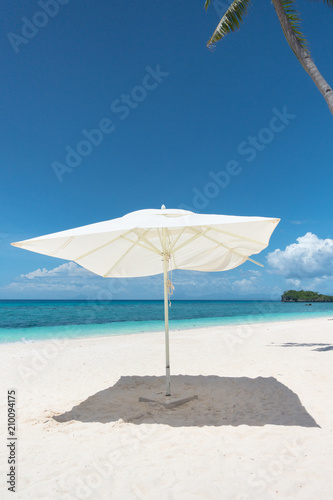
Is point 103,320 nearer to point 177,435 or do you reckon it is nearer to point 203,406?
point 203,406

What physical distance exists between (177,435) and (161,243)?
2.31m

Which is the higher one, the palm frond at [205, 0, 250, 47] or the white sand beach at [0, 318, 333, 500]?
the palm frond at [205, 0, 250, 47]

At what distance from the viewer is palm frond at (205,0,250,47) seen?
785cm

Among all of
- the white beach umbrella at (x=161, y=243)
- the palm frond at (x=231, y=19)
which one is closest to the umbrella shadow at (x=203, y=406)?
the white beach umbrella at (x=161, y=243)

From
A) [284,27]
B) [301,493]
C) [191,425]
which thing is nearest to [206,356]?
[191,425]

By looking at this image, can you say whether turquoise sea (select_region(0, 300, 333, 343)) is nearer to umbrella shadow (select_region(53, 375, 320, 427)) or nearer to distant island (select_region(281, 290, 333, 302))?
umbrella shadow (select_region(53, 375, 320, 427))

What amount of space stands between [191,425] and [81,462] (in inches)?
51.2

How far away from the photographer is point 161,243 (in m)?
4.47

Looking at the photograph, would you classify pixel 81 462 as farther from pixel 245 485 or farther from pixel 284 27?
pixel 284 27

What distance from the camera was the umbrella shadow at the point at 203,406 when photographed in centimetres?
377

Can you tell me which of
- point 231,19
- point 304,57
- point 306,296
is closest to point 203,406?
point 304,57

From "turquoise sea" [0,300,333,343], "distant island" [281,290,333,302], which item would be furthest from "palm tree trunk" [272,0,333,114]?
"distant island" [281,290,333,302]

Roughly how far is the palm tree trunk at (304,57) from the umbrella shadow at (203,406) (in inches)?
212

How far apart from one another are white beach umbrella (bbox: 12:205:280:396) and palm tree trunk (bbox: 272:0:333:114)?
150 inches
